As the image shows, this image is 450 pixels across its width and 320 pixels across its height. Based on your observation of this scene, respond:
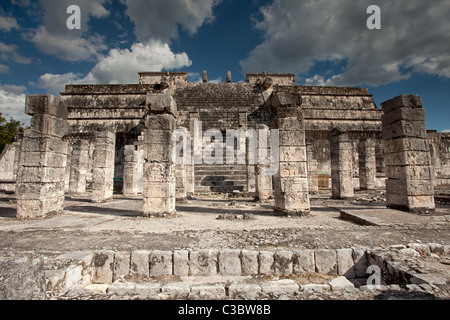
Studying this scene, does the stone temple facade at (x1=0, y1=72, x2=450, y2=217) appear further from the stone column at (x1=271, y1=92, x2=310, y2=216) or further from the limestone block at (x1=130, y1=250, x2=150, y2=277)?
the limestone block at (x1=130, y1=250, x2=150, y2=277)

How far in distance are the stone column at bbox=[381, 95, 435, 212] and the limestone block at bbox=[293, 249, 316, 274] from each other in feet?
17.0

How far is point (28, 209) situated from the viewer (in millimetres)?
6473

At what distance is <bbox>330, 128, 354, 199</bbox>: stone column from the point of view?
11.0 metres

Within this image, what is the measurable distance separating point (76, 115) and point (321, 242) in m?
23.6

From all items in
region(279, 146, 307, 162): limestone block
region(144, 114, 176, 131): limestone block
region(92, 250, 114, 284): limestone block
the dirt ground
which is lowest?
region(92, 250, 114, 284): limestone block

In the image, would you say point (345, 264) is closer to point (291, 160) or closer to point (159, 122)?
point (291, 160)

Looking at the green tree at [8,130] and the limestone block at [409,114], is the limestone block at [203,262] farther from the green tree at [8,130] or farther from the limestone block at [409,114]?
the green tree at [8,130]

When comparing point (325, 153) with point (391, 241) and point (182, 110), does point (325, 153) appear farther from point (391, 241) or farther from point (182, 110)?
point (391, 241)

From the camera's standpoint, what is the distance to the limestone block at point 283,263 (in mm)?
3447

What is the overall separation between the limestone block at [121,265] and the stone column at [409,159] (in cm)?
769

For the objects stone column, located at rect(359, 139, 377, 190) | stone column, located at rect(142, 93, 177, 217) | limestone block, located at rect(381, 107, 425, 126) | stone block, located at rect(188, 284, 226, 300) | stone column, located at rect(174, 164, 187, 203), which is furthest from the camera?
stone column, located at rect(359, 139, 377, 190)

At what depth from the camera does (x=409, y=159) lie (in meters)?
6.91

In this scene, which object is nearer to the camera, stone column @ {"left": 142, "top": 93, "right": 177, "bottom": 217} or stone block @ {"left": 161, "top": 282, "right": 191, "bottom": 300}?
stone block @ {"left": 161, "top": 282, "right": 191, "bottom": 300}

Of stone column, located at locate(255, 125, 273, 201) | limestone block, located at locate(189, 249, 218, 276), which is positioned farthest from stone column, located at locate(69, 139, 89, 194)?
limestone block, located at locate(189, 249, 218, 276)
